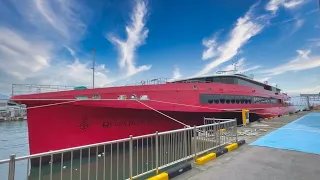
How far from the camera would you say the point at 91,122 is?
8.36 meters

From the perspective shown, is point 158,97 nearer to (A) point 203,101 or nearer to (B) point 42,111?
(A) point 203,101

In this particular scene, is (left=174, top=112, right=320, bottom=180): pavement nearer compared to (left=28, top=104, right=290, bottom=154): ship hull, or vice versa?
(left=174, top=112, right=320, bottom=180): pavement

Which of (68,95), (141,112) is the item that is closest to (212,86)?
(141,112)

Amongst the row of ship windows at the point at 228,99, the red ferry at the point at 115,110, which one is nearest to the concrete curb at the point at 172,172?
the red ferry at the point at 115,110

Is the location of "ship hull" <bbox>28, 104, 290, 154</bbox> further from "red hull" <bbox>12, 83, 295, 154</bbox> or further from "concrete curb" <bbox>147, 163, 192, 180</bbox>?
"concrete curb" <bbox>147, 163, 192, 180</bbox>

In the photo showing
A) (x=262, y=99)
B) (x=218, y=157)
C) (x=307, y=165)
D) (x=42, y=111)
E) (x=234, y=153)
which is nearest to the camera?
(x=307, y=165)

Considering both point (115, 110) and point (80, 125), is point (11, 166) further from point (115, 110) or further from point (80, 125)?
point (115, 110)

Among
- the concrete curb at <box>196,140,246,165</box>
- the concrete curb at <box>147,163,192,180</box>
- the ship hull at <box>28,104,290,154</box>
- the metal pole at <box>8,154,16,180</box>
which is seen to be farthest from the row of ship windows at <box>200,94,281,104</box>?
the metal pole at <box>8,154,16,180</box>

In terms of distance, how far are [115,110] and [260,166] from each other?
20.1 feet

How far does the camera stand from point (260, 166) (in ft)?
16.2

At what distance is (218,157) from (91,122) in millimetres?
5476

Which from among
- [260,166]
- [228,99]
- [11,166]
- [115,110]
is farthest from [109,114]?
[228,99]

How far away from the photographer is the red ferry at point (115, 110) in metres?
7.78

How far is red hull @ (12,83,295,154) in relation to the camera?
7.77m
